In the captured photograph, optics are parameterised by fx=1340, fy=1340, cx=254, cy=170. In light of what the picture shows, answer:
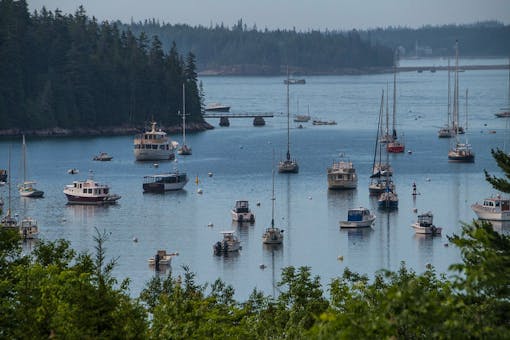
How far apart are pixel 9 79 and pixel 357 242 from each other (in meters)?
66.5

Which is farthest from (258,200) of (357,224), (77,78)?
(77,78)

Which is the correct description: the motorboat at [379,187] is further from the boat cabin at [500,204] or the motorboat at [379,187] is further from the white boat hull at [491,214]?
the boat cabin at [500,204]

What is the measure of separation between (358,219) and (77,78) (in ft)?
215

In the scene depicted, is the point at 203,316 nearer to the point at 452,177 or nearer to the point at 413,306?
the point at 413,306

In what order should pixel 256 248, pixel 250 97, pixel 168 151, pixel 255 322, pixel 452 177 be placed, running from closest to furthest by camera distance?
pixel 255 322
pixel 256 248
pixel 452 177
pixel 168 151
pixel 250 97

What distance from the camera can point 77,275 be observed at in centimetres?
2402

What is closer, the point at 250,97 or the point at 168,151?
the point at 168,151

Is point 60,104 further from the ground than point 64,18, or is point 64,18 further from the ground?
point 64,18

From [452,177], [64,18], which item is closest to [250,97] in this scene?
[64,18]

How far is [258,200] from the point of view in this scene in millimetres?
64188

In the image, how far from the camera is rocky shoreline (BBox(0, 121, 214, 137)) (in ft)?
355

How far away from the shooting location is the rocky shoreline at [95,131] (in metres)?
108

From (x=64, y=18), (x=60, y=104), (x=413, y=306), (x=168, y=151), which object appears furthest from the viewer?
(x=64, y=18)

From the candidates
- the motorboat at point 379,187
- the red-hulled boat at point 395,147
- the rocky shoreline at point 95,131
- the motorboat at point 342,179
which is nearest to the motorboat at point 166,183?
the motorboat at point 342,179
